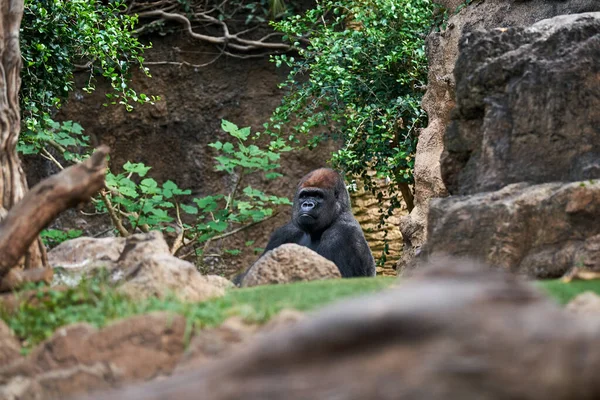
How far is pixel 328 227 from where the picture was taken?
9992 mm

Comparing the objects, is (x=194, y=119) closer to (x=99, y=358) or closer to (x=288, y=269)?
(x=288, y=269)

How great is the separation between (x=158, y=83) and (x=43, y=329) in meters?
9.17

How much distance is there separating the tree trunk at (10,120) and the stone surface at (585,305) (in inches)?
130

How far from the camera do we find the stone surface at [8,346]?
14.8 ft

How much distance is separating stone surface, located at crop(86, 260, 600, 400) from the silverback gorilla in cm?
641

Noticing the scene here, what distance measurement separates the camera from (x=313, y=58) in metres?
11.7

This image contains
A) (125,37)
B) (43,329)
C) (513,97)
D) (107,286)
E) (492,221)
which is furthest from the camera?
(125,37)

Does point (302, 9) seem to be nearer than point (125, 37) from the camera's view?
No

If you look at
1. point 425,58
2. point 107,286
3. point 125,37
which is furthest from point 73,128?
point 107,286

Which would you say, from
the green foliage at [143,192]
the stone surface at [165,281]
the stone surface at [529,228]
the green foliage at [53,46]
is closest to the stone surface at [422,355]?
the stone surface at [165,281]

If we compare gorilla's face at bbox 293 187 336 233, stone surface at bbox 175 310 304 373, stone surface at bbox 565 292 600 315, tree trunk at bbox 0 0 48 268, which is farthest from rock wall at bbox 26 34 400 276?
stone surface at bbox 565 292 600 315

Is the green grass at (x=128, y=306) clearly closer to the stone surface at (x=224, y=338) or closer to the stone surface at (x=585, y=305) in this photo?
the stone surface at (x=224, y=338)

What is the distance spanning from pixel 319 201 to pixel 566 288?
5.30m

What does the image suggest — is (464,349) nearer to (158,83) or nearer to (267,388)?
(267,388)
